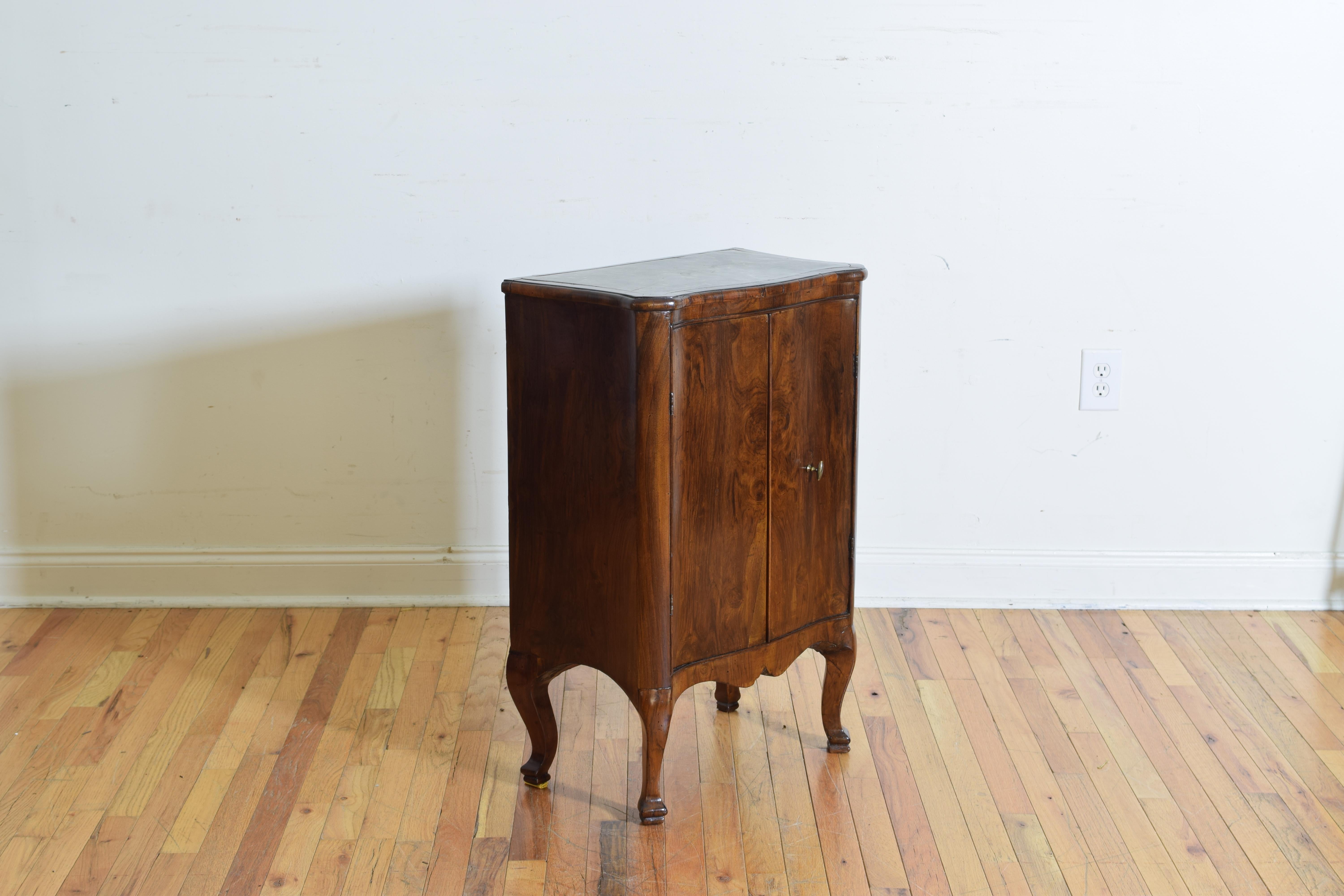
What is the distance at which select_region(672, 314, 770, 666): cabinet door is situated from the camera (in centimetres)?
165

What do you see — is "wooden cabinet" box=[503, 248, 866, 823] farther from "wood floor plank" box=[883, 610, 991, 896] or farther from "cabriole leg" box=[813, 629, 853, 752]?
"wood floor plank" box=[883, 610, 991, 896]

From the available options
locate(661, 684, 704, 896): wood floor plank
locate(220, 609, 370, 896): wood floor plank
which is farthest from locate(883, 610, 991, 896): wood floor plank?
locate(220, 609, 370, 896): wood floor plank

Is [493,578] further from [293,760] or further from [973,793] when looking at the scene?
[973,793]

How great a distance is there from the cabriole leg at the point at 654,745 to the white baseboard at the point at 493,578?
0.88m

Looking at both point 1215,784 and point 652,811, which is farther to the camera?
point 1215,784

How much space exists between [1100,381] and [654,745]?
130 centimetres

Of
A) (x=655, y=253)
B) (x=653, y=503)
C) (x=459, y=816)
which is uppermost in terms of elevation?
(x=655, y=253)

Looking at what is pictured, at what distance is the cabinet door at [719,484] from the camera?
1.65 metres

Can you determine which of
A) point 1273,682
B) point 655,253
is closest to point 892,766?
point 1273,682

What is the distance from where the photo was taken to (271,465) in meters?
2.51

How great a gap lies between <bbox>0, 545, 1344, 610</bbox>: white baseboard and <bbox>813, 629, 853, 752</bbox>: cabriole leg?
2.03 ft

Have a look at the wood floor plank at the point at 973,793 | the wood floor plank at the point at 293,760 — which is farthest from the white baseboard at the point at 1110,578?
the wood floor plank at the point at 293,760

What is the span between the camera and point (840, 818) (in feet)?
5.87

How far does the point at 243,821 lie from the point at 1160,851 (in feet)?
4.31
